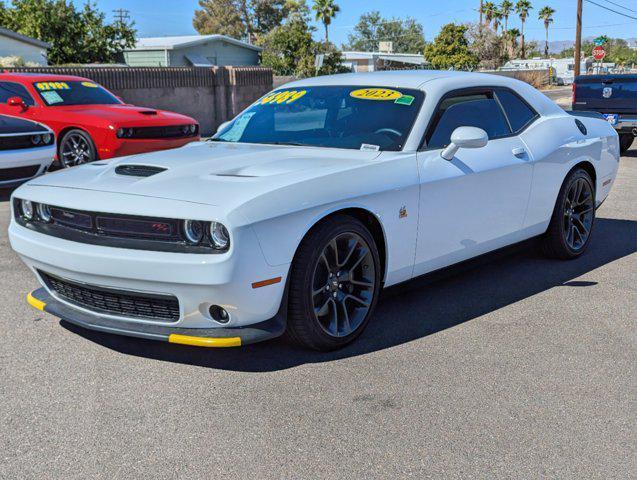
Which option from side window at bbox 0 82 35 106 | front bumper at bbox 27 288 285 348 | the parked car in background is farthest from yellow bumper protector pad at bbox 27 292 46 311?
side window at bbox 0 82 35 106

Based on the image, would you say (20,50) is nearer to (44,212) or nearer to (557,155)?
(557,155)

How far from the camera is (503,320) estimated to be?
4812mm

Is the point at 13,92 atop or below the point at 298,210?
atop

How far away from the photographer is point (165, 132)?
11547 millimetres

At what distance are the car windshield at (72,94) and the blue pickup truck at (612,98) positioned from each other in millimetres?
7987

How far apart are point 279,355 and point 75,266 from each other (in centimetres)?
115

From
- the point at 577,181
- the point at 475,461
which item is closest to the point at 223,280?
the point at 475,461

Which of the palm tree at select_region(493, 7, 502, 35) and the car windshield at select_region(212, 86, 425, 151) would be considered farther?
the palm tree at select_region(493, 7, 502, 35)

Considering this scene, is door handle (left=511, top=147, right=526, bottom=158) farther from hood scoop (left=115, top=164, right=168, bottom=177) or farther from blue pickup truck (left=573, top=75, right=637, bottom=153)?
blue pickup truck (left=573, top=75, right=637, bottom=153)

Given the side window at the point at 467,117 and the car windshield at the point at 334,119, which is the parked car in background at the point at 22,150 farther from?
the side window at the point at 467,117

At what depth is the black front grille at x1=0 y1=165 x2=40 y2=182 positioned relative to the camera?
9.16 metres

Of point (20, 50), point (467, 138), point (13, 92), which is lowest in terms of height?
point (467, 138)

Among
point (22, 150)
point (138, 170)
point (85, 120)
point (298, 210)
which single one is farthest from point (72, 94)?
point (298, 210)

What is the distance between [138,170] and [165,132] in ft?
24.3
